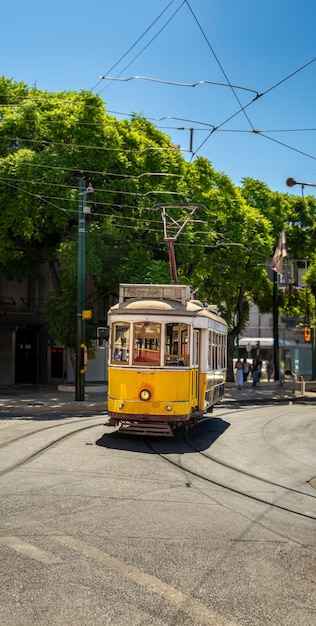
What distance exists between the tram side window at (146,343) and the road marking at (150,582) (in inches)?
317

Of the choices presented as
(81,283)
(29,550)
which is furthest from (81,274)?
(29,550)

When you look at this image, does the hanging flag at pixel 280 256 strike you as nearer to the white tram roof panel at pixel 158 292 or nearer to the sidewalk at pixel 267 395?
the sidewalk at pixel 267 395

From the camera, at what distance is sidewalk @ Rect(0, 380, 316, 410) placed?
25.9 m

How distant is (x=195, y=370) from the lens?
1647 cm

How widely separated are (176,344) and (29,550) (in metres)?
9.23

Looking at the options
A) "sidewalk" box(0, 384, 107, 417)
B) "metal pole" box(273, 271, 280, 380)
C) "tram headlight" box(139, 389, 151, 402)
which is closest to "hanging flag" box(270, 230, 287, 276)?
"metal pole" box(273, 271, 280, 380)

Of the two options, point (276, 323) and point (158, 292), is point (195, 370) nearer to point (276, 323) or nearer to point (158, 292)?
point (158, 292)

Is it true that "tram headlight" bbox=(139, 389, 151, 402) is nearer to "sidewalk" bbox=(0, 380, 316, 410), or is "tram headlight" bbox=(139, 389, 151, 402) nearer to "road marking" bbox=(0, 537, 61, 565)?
"road marking" bbox=(0, 537, 61, 565)

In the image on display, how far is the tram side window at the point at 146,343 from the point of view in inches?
614

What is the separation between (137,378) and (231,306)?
3262 centimetres

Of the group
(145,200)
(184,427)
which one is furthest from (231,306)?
(184,427)

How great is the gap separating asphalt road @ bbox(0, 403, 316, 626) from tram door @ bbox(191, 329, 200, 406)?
147 cm

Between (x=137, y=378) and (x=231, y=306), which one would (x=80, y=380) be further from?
(x=231, y=306)

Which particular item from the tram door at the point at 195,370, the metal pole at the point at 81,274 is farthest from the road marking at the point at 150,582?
the metal pole at the point at 81,274
